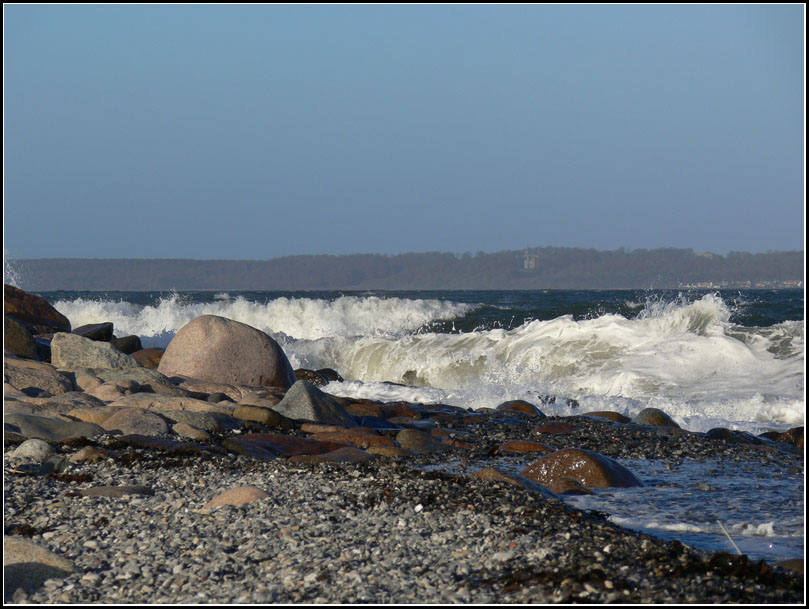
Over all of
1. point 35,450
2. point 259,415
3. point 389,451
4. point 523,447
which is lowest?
point 523,447

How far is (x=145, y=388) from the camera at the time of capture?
30.4 feet

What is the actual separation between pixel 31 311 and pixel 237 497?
10.7 meters

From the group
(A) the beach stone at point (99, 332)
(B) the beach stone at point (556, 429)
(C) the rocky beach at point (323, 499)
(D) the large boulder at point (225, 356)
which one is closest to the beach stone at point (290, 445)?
(C) the rocky beach at point (323, 499)

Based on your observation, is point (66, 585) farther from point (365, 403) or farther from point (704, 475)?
point (365, 403)

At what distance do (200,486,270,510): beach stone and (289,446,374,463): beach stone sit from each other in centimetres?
136

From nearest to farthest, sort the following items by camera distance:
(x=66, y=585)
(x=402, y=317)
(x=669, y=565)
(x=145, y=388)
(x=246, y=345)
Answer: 1. (x=66, y=585)
2. (x=669, y=565)
3. (x=145, y=388)
4. (x=246, y=345)
5. (x=402, y=317)

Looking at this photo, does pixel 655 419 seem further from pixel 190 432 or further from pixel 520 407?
pixel 190 432

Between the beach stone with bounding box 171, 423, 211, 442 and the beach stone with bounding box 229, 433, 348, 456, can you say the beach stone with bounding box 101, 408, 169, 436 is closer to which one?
the beach stone with bounding box 171, 423, 211, 442

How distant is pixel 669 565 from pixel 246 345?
8.09 meters

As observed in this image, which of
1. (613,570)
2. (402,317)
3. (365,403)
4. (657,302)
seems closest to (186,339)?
(365,403)

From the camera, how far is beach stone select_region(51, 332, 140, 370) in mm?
10727

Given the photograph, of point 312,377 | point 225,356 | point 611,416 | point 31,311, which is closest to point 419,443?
point 611,416

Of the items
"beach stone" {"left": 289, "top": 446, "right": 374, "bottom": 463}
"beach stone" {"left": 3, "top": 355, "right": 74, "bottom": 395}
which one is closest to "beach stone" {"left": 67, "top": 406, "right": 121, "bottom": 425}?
"beach stone" {"left": 3, "top": 355, "right": 74, "bottom": 395}

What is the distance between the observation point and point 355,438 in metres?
7.73
